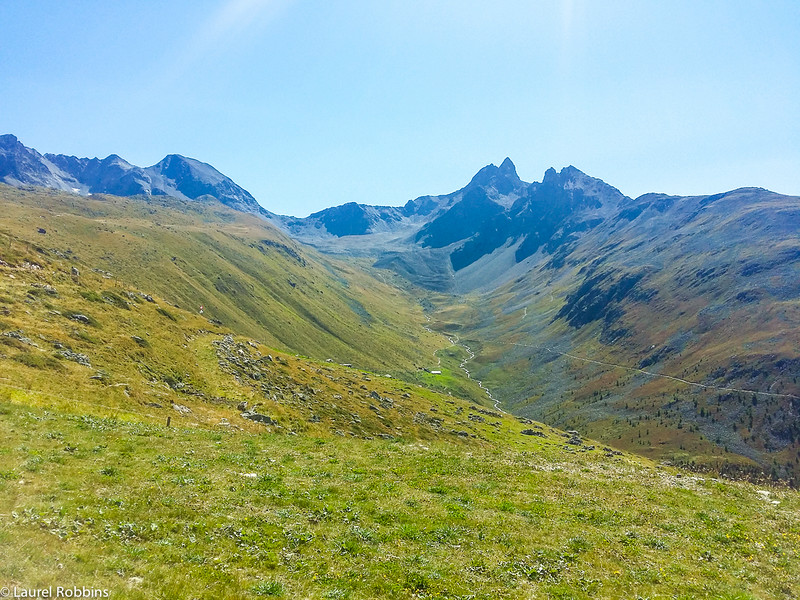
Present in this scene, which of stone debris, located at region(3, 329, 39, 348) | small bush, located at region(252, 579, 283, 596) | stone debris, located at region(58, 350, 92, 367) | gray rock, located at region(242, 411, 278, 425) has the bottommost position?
gray rock, located at region(242, 411, 278, 425)

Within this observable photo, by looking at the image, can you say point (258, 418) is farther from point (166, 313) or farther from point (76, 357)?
point (166, 313)

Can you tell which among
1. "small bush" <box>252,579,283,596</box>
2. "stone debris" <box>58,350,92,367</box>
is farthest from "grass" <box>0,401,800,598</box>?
"stone debris" <box>58,350,92,367</box>

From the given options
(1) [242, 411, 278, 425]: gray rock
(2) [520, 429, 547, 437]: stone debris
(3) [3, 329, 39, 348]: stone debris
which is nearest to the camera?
(3) [3, 329, 39, 348]: stone debris

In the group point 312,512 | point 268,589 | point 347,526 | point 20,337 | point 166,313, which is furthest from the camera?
point 166,313

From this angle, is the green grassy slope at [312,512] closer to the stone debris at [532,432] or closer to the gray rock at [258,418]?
the gray rock at [258,418]

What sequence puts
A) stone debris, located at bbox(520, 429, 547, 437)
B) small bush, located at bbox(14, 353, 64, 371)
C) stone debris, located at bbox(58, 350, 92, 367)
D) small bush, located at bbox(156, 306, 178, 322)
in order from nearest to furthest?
small bush, located at bbox(14, 353, 64, 371), stone debris, located at bbox(58, 350, 92, 367), small bush, located at bbox(156, 306, 178, 322), stone debris, located at bbox(520, 429, 547, 437)

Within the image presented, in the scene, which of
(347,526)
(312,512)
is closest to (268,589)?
(347,526)

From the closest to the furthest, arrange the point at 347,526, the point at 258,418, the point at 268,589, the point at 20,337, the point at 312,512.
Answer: the point at 268,589, the point at 347,526, the point at 312,512, the point at 20,337, the point at 258,418

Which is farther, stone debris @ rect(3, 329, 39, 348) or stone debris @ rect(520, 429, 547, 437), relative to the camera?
stone debris @ rect(520, 429, 547, 437)

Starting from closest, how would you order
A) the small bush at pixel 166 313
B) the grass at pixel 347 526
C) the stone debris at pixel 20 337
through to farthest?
the grass at pixel 347 526 < the stone debris at pixel 20 337 < the small bush at pixel 166 313

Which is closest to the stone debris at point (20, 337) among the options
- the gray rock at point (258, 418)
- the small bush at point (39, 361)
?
the small bush at point (39, 361)

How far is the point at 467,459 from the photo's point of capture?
3356cm

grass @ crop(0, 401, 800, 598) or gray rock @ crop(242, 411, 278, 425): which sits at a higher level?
grass @ crop(0, 401, 800, 598)

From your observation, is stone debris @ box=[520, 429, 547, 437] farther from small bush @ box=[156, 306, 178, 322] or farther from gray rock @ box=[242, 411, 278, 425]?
small bush @ box=[156, 306, 178, 322]
